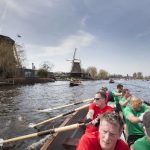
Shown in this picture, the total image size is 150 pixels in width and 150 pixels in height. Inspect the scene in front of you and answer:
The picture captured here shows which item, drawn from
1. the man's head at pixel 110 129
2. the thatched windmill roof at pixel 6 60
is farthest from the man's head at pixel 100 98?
the thatched windmill roof at pixel 6 60

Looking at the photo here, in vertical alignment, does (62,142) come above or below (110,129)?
below

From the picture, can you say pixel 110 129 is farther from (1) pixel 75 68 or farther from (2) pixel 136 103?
(1) pixel 75 68

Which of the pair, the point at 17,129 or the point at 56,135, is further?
the point at 17,129

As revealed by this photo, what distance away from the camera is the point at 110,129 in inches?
101

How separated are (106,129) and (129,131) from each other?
9.70ft

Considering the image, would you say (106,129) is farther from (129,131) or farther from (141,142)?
(129,131)

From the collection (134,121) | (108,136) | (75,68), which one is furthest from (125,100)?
(75,68)

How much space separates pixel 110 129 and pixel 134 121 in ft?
8.28

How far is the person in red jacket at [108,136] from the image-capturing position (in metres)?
2.56

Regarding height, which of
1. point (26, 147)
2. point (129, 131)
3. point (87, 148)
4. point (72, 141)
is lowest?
point (26, 147)

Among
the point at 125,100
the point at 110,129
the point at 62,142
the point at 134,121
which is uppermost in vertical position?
the point at 110,129

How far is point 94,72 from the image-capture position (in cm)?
16412

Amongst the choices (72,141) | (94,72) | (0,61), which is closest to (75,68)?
(0,61)

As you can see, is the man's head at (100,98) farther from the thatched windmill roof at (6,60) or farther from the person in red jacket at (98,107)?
the thatched windmill roof at (6,60)
